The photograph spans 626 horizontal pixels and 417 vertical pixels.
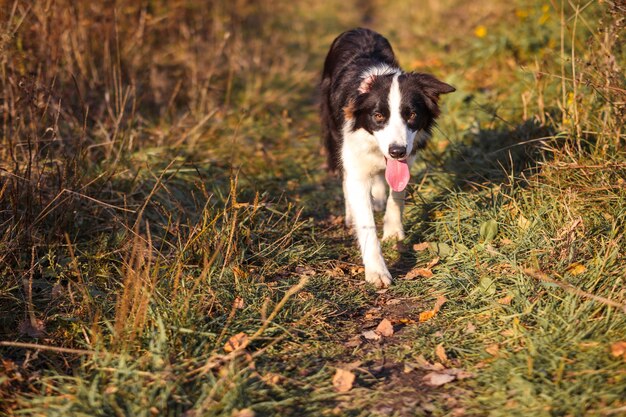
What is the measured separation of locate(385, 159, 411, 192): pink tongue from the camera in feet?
13.4

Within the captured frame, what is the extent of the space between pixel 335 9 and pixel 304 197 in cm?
778

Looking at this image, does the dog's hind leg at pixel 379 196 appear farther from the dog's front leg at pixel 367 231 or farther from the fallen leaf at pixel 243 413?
the fallen leaf at pixel 243 413

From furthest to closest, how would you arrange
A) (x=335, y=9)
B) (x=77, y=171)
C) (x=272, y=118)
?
(x=335, y=9) < (x=272, y=118) < (x=77, y=171)

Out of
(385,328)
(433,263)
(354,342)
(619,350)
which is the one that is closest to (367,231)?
(433,263)

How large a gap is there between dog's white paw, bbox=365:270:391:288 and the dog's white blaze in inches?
27.7

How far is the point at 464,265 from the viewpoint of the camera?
3898 mm

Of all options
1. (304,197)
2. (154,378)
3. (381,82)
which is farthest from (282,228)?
(154,378)

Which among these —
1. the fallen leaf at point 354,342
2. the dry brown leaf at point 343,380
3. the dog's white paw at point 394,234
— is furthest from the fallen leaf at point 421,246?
the dry brown leaf at point 343,380

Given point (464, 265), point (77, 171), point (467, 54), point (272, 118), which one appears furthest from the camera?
point (467, 54)

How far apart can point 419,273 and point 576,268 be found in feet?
3.02

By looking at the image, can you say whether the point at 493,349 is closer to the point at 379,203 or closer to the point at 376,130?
the point at 376,130

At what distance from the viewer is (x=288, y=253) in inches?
166

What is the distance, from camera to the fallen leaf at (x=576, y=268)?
3461 millimetres

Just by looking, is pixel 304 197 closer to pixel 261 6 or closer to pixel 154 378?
pixel 154 378
